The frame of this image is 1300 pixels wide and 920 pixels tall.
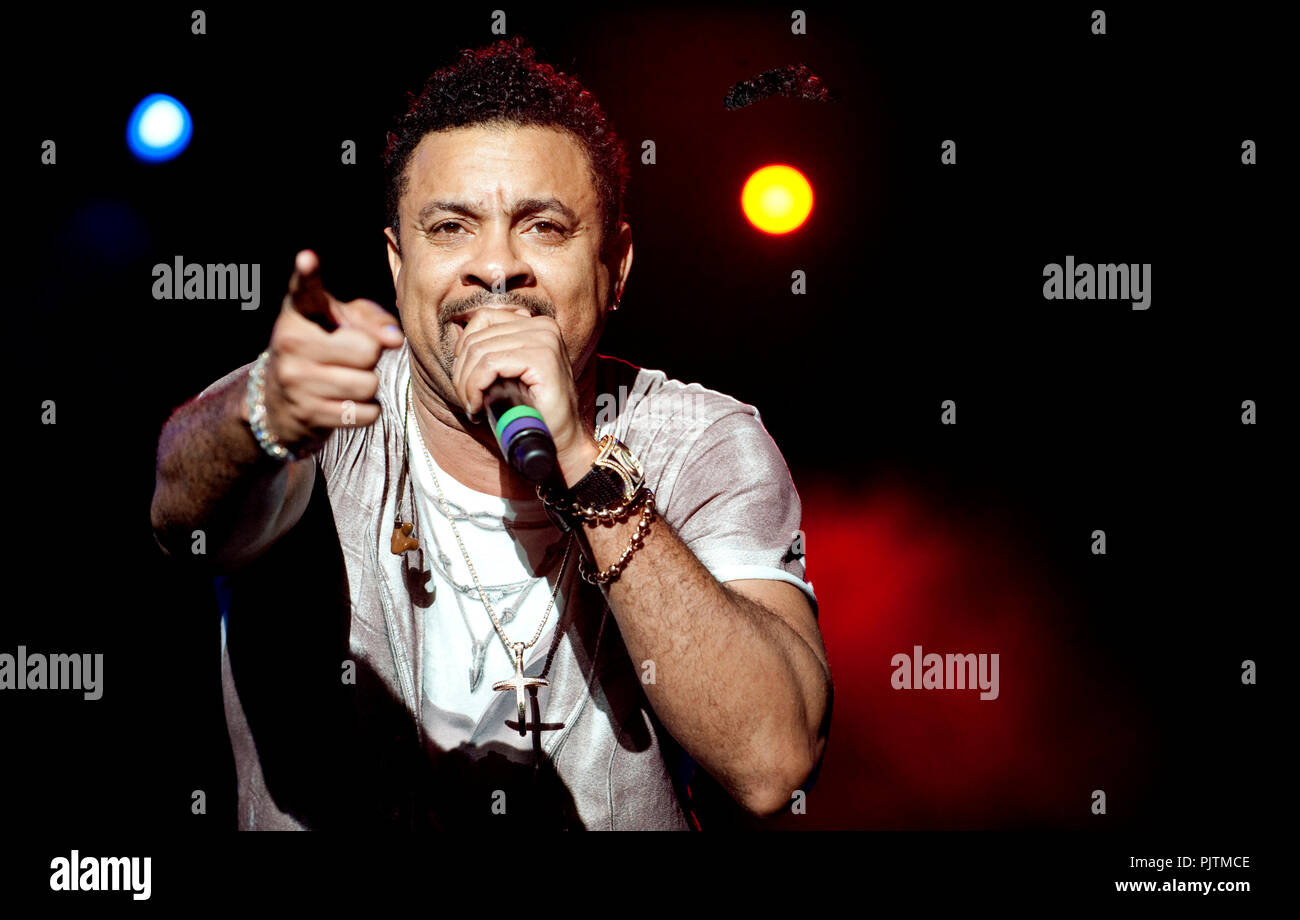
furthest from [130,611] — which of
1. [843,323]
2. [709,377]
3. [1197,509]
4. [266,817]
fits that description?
[1197,509]

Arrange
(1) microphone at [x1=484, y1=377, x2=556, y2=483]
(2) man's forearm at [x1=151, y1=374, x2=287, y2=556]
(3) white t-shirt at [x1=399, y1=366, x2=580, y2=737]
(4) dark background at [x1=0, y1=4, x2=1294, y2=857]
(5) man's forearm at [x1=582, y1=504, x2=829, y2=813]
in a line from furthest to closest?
(4) dark background at [x1=0, y1=4, x2=1294, y2=857]
(3) white t-shirt at [x1=399, y1=366, x2=580, y2=737]
(5) man's forearm at [x1=582, y1=504, x2=829, y2=813]
(2) man's forearm at [x1=151, y1=374, x2=287, y2=556]
(1) microphone at [x1=484, y1=377, x2=556, y2=483]

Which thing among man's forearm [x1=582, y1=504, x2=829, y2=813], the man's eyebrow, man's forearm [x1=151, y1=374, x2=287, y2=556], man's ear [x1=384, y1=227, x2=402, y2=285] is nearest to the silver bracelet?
man's forearm [x1=151, y1=374, x2=287, y2=556]

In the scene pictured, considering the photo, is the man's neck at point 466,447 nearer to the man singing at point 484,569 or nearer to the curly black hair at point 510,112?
the man singing at point 484,569

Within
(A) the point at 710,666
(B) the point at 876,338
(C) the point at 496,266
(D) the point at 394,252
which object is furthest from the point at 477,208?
(B) the point at 876,338

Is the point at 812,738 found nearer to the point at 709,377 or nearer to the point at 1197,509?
the point at 709,377

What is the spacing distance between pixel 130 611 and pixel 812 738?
194cm

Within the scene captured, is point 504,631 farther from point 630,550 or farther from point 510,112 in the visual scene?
point 510,112

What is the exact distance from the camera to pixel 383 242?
276 centimetres

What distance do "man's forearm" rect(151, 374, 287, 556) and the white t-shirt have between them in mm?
427

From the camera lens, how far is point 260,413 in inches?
47.1

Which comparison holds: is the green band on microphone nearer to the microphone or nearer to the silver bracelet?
the microphone

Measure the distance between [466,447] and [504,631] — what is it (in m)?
0.35

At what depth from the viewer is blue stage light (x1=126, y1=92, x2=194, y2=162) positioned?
2.51 metres

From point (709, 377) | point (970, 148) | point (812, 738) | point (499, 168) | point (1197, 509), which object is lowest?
point (812, 738)
